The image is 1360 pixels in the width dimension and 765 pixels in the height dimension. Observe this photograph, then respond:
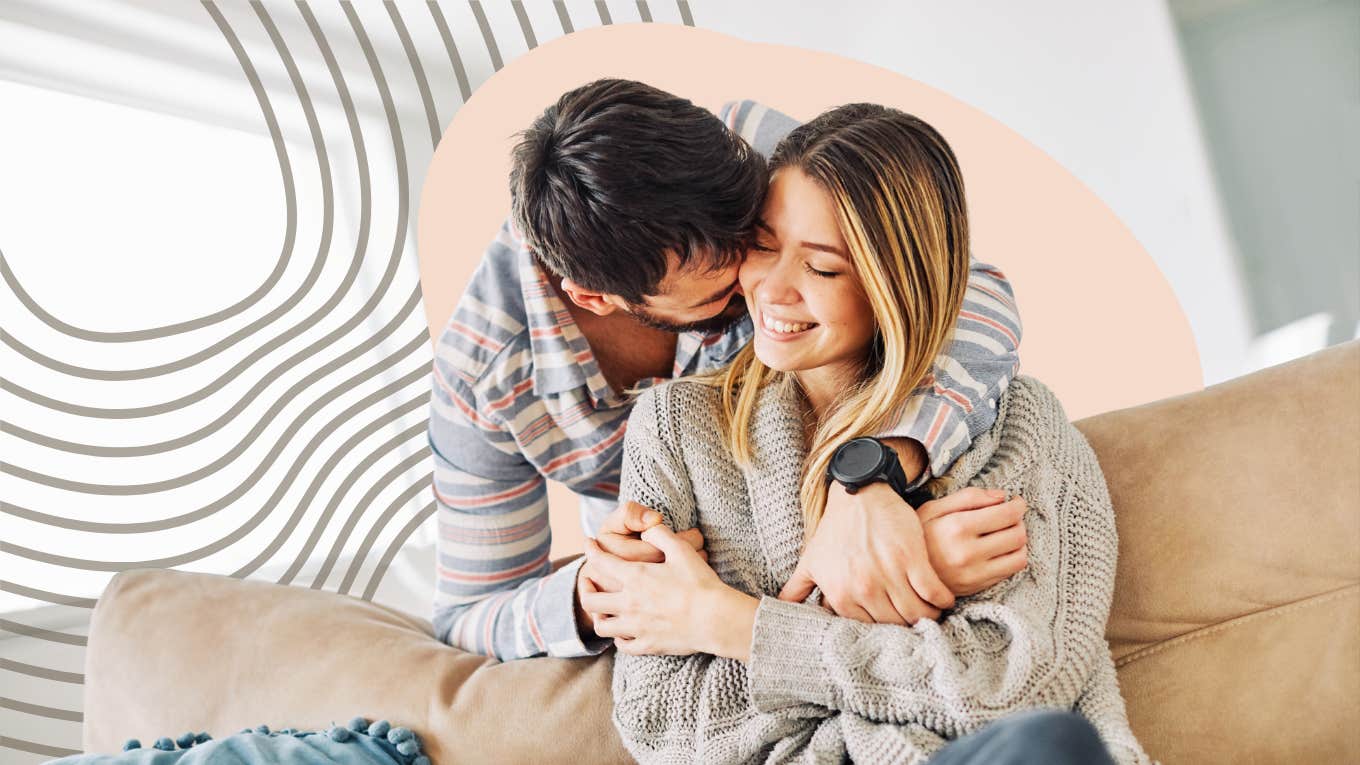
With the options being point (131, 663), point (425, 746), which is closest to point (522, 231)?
point (425, 746)

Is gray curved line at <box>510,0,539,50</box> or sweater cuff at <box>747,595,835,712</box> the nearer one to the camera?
sweater cuff at <box>747,595,835,712</box>

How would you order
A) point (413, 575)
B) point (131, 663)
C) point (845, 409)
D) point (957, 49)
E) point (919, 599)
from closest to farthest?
point (919, 599), point (845, 409), point (131, 663), point (957, 49), point (413, 575)

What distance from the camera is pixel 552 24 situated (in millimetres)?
1978

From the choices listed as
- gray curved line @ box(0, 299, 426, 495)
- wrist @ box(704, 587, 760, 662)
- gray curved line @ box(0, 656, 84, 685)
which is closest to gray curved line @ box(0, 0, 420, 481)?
gray curved line @ box(0, 299, 426, 495)

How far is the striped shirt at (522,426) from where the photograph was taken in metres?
1.37

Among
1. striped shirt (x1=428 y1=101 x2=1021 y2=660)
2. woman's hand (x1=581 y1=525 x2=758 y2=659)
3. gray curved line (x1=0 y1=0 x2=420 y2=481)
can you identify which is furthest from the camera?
gray curved line (x1=0 y1=0 x2=420 y2=481)

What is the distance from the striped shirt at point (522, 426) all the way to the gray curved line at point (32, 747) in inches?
32.6

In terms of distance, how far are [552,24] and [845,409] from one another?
1129 mm

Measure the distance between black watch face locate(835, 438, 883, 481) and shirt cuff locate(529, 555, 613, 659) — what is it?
0.41 metres

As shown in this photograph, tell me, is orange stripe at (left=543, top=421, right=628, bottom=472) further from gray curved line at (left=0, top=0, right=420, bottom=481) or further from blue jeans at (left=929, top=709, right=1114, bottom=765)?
blue jeans at (left=929, top=709, right=1114, bottom=765)

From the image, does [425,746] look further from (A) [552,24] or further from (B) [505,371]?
(A) [552,24]

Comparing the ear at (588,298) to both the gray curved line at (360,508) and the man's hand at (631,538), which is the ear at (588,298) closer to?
the man's hand at (631,538)

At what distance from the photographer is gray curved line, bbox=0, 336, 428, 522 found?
71.9 inches

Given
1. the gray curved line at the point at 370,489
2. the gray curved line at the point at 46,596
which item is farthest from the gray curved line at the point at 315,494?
the gray curved line at the point at 46,596
